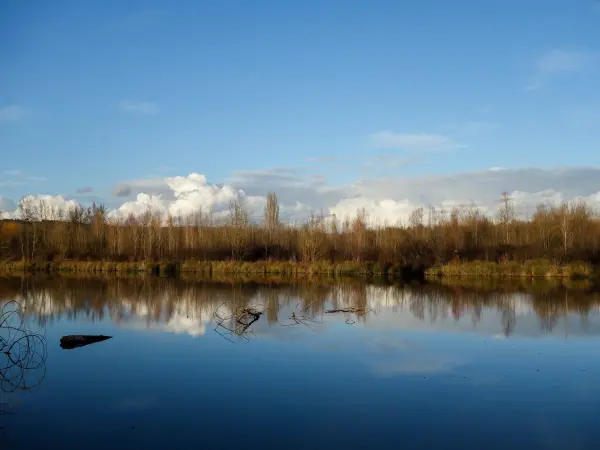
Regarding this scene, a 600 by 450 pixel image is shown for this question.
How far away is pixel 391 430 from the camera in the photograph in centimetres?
581

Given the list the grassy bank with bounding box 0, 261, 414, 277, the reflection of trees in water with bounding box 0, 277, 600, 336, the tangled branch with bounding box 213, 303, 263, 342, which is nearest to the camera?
the tangled branch with bounding box 213, 303, 263, 342

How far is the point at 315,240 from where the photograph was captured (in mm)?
33469

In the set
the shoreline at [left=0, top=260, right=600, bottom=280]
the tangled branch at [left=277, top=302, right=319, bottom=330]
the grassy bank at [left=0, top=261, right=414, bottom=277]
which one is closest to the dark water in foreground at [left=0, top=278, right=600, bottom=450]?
the tangled branch at [left=277, top=302, right=319, bottom=330]

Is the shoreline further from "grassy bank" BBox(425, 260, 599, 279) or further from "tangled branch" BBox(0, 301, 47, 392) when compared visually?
"tangled branch" BBox(0, 301, 47, 392)

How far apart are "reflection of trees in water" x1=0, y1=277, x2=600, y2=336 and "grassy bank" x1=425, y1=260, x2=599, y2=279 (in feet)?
20.1

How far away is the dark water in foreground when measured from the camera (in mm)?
5695

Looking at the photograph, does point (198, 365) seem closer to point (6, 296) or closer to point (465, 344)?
point (465, 344)

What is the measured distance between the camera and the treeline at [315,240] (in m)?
33.3

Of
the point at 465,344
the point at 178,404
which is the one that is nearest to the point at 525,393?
the point at 465,344

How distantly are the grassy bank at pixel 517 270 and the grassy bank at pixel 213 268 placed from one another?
8.87 ft

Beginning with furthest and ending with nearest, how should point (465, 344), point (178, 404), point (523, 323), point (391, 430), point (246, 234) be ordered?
1. point (246, 234)
2. point (523, 323)
3. point (465, 344)
4. point (178, 404)
5. point (391, 430)

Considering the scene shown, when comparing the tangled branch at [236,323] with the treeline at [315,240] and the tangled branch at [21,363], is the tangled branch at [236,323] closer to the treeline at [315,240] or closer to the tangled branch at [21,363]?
the tangled branch at [21,363]

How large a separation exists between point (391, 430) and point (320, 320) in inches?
309

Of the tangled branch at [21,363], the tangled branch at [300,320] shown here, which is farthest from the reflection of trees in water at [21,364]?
the tangled branch at [300,320]
